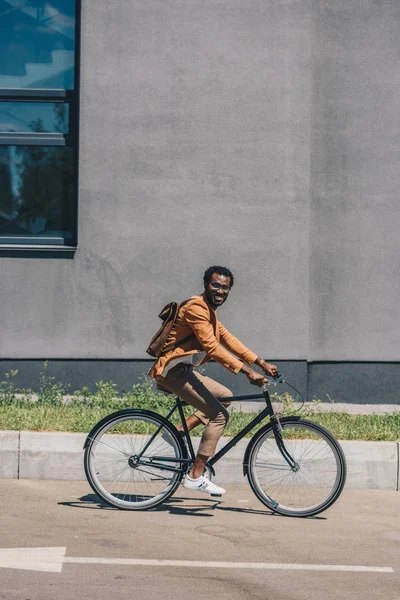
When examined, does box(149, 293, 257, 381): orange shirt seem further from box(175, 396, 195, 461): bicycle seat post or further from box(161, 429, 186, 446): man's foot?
box(161, 429, 186, 446): man's foot

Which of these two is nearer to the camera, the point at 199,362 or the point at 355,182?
the point at 199,362

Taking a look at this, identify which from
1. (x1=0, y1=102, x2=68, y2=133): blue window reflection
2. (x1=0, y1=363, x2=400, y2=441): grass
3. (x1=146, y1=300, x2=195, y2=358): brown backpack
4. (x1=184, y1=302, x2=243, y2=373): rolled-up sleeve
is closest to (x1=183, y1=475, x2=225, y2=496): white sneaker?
(x1=0, y1=363, x2=400, y2=441): grass

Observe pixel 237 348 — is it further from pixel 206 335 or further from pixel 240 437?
pixel 240 437

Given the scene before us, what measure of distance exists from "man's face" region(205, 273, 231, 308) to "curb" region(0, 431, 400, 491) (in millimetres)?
1563

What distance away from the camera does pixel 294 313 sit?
1215cm

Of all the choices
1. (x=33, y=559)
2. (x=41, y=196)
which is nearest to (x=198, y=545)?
(x=33, y=559)

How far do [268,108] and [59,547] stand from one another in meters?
7.54

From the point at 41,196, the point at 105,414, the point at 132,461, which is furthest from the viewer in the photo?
the point at 41,196

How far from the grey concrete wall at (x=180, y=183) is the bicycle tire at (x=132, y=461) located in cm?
493

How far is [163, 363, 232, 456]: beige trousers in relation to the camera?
693 centimetres

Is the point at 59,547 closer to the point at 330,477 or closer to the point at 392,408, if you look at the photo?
the point at 330,477

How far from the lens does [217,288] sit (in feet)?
22.8

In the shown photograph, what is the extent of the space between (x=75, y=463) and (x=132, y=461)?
1.02 m

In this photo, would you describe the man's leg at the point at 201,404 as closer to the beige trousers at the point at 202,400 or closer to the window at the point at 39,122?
the beige trousers at the point at 202,400
